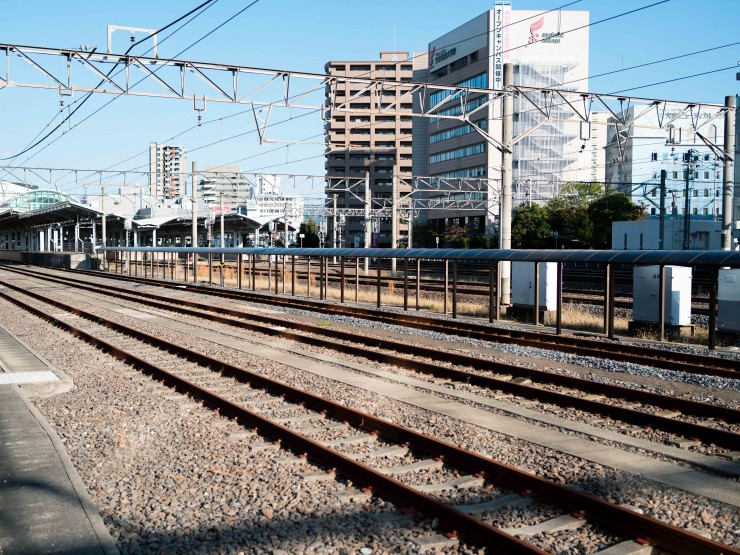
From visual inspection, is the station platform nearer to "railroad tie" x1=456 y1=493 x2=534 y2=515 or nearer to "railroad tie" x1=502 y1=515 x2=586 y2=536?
"railroad tie" x1=456 y1=493 x2=534 y2=515

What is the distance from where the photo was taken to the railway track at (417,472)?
5793 mm

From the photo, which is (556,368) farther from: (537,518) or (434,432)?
(537,518)

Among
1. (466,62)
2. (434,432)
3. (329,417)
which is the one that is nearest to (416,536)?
(434,432)

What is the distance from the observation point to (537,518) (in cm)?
634

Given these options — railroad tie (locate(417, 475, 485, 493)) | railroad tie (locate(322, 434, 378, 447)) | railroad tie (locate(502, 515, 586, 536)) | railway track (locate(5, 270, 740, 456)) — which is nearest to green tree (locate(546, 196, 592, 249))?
railway track (locate(5, 270, 740, 456))

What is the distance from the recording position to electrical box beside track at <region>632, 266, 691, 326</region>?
20.0 meters

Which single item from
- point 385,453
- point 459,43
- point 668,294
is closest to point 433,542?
point 385,453

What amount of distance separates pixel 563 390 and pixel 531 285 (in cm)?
1181

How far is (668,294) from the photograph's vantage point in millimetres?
20250

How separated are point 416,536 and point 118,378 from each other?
349 inches

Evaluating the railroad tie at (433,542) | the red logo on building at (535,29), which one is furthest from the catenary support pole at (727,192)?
the red logo on building at (535,29)

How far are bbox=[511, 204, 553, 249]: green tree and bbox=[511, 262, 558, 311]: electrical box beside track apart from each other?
61884mm

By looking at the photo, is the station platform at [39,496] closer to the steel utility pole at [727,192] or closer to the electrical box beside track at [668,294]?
the electrical box beside track at [668,294]

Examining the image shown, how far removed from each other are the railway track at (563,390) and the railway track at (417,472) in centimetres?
309
